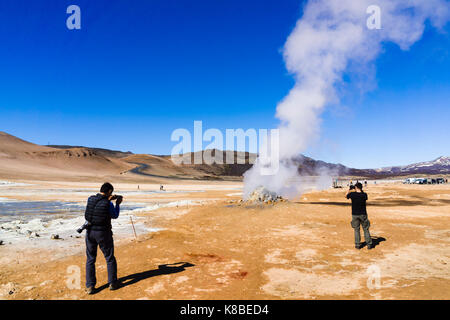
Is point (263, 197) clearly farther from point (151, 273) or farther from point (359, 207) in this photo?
point (151, 273)

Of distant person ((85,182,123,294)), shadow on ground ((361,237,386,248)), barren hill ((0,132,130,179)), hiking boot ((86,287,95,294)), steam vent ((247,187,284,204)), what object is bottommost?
shadow on ground ((361,237,386,248))

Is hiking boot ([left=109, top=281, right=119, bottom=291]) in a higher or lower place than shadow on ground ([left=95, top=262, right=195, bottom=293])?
higher

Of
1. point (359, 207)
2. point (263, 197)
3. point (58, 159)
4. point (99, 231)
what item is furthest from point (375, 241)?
point (58, 159)

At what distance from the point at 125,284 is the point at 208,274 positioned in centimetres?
197

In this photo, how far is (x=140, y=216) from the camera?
17.7 metres

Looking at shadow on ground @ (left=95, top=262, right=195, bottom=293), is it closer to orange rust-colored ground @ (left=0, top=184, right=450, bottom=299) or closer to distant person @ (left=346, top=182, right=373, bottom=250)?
orange rust-colored ground @ (left=0, top=184, right=450, bottom=299)

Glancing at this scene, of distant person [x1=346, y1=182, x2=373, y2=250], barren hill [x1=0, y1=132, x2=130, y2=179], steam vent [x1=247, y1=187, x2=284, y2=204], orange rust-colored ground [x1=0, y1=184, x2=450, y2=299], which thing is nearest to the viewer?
orange rust-colored ground [x1=0, y1=184, x2=450, y2=299]

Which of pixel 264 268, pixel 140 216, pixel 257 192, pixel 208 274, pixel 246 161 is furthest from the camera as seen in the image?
pixel 246 161

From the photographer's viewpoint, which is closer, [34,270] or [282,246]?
[34,270]

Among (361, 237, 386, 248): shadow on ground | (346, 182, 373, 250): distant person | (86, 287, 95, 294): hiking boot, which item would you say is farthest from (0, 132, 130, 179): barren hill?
(346, 182, 373, 250): distant person

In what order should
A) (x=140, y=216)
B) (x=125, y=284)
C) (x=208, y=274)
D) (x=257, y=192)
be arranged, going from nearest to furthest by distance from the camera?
(x=125, y=284)
(x=208, y=274)
(x=140, y=216)
(x=257, y=192)
